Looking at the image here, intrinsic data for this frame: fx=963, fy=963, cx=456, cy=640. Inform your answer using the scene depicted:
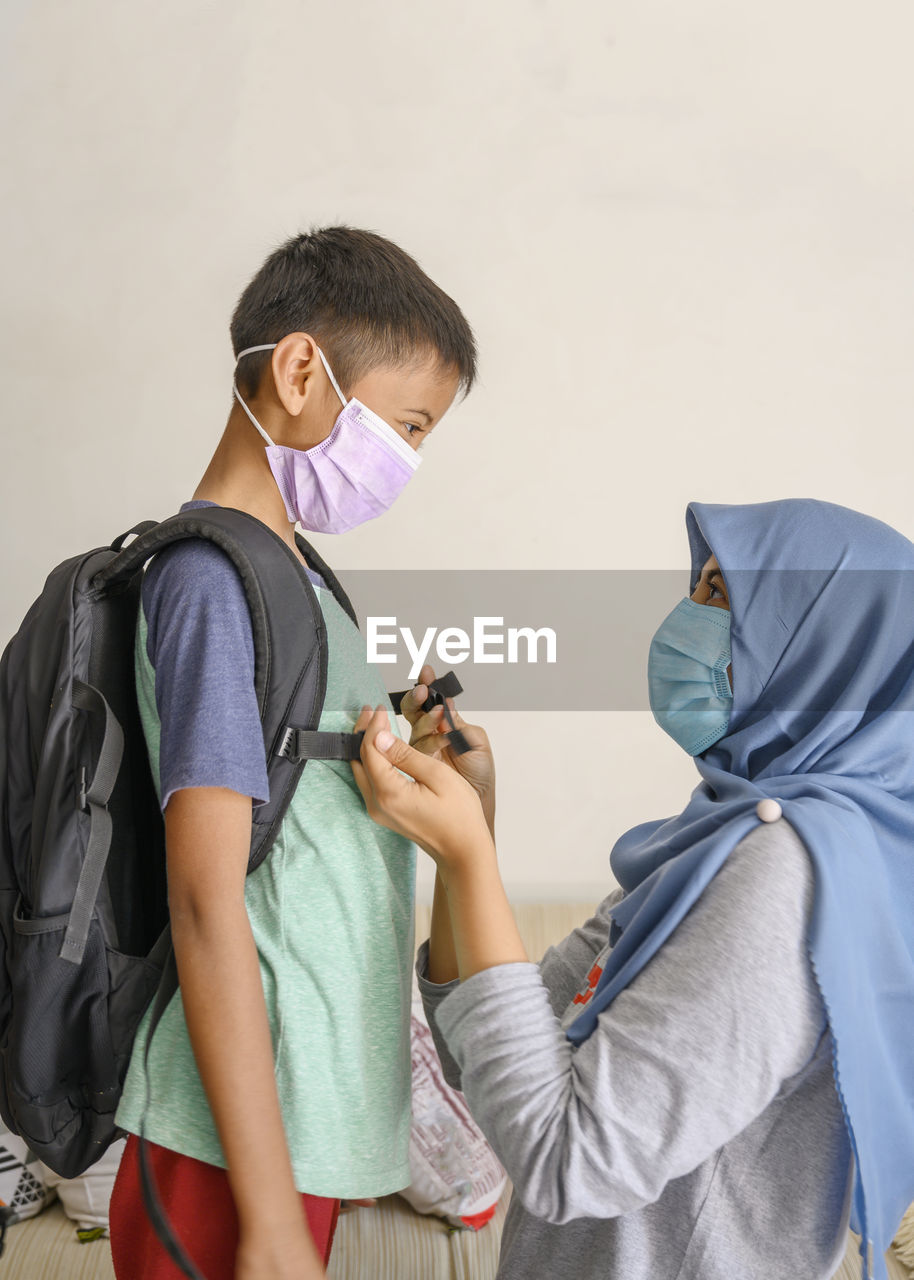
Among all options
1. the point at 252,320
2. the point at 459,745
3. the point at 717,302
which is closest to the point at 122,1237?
the point at 459,745

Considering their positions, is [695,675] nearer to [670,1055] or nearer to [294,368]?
[670,1055]

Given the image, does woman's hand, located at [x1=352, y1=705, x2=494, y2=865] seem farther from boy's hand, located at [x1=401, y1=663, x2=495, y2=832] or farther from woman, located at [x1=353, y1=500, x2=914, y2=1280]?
boy's hand, located at [x1=401, y1=663, x2=495, y2=832]

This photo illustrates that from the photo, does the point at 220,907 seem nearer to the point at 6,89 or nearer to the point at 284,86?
the point at 284,86

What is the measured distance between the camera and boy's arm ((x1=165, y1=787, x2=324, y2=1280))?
2.39 feet

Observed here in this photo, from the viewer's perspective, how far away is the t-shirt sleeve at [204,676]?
29.5 inches

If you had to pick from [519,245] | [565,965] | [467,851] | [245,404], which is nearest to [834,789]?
[467,851]

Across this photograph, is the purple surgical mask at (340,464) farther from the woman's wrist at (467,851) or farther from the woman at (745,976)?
the woman's wrist at (467,851)

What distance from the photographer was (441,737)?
110 centimetres

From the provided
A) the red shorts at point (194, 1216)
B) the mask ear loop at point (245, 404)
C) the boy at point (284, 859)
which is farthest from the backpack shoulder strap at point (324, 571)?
the red shorts at point (194, 1216)

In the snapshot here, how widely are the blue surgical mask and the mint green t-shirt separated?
36 cm

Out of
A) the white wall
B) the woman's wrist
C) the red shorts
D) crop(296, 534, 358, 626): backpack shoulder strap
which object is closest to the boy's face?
crop(296, 534, 358, 626): backpack shoulder strap

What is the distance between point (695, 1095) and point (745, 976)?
0.10 m

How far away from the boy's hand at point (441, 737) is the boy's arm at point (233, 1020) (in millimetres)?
361

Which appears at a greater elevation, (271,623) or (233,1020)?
(271,623)
